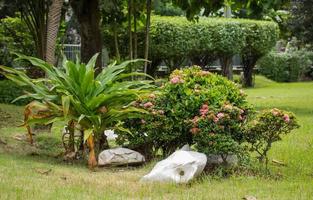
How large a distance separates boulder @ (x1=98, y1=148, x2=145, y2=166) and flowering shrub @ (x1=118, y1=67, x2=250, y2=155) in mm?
254

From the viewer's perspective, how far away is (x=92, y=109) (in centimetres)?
730

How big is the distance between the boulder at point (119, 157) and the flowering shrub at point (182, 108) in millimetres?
254

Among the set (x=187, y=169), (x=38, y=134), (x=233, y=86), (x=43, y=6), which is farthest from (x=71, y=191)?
(x=43, y=6)

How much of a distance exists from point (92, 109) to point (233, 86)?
1.68m

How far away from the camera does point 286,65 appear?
3334 cm

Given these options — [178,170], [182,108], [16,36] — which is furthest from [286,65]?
[178,170]

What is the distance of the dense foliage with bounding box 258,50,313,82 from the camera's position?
1304 inches

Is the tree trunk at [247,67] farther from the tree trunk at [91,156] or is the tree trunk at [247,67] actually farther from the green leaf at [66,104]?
the green leaf at [66,104]

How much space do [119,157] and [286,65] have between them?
27.0 meters

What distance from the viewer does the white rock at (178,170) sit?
633 cm

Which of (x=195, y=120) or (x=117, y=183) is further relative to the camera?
(x=195, y=120)

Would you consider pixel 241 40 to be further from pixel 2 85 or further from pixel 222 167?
pixel 222 167

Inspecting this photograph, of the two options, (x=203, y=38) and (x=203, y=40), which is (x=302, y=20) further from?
(x=203, y=40)

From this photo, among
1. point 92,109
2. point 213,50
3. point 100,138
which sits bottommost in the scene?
point 213,50
